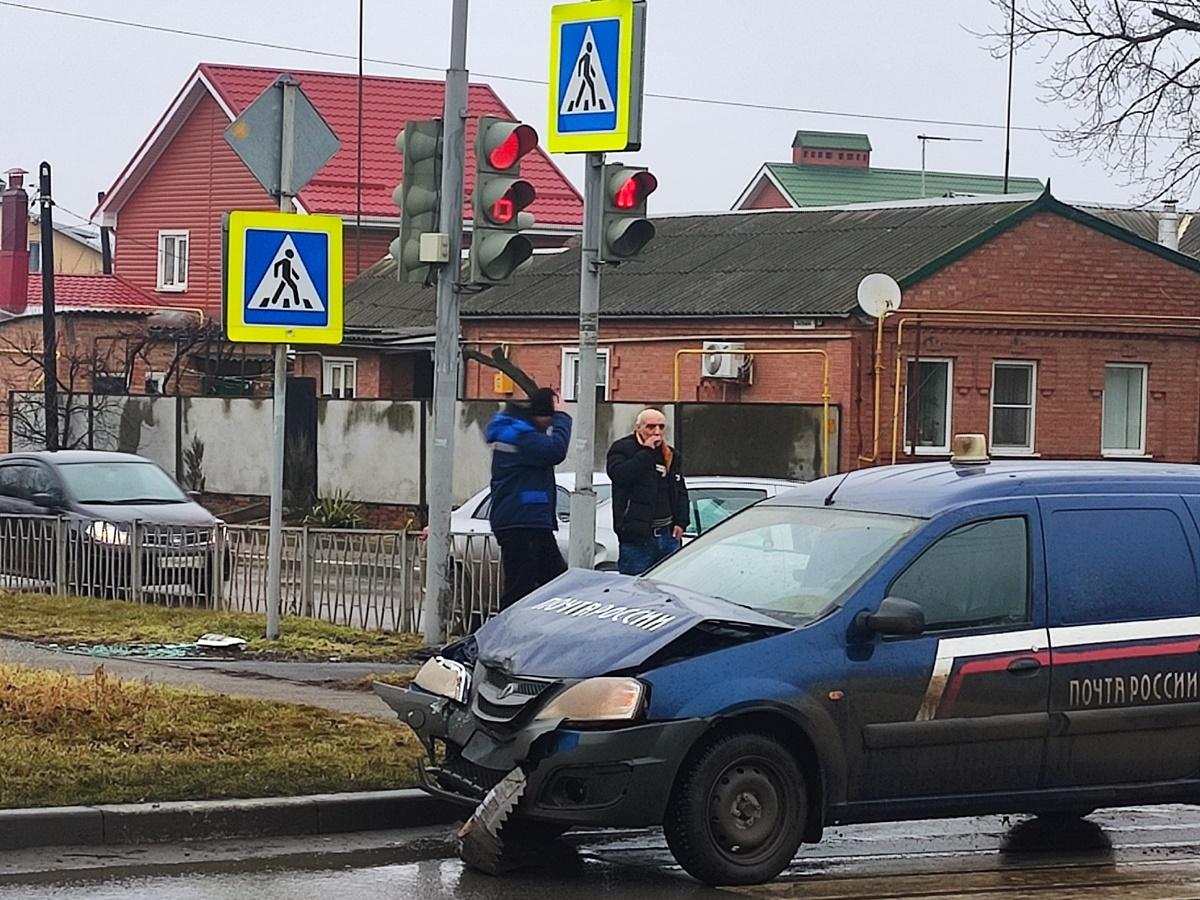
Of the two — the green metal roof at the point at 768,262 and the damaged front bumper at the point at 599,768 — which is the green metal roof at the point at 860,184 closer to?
the green metal roof at the point at 768,262

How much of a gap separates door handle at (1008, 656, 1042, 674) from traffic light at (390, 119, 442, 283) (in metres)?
6.23

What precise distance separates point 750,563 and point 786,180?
60.3 m

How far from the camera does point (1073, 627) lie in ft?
27.7

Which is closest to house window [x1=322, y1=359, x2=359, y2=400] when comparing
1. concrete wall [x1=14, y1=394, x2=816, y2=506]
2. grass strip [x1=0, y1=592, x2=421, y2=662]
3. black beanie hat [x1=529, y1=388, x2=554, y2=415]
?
concrete wall [x1=14, y1=394, x2=816, y2=506]

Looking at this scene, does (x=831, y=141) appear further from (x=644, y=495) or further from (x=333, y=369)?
(x=644, y=495)

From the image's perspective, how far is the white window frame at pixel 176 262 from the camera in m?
51.0

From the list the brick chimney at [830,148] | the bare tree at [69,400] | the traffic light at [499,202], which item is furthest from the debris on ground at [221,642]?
the brick chimney at [830,148]

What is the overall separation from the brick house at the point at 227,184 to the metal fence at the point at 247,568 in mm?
28507

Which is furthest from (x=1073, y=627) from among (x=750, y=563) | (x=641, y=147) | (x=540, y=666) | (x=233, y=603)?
(x=233, y=603)

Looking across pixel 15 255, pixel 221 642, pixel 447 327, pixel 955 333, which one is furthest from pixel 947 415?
pixel 15 255

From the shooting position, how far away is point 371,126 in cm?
5119

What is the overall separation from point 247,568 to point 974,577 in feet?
32.9

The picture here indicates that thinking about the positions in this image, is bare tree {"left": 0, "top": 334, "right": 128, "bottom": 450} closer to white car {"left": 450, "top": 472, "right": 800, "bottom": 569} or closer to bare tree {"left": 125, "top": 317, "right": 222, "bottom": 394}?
bare tree {"left": 125, "top": 317, "right": 222, "bottom": 394}

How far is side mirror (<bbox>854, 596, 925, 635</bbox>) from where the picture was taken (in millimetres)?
7887
